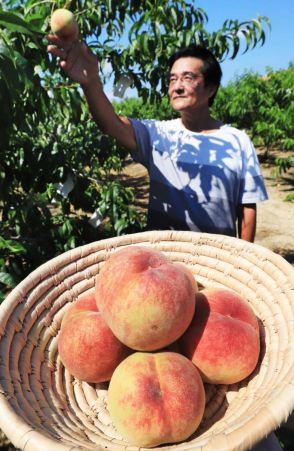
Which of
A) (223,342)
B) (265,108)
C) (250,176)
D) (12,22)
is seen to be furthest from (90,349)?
(265,108)

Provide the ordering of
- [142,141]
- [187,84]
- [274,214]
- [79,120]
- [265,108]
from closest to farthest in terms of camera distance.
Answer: [187,84] < [142,141] < [79,120] < [274,214] < [265,108]

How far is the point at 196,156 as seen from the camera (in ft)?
5.43

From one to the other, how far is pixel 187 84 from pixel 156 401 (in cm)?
117

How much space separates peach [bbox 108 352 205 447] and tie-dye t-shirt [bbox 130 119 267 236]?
845 mm

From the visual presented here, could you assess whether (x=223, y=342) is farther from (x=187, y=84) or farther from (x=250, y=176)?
(x=187, y=84)

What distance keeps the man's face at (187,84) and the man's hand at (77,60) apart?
377mm

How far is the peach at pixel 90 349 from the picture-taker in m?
1.04

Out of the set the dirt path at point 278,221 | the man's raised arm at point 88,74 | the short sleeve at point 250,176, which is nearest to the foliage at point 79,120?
the man's raised arm at point 88,74

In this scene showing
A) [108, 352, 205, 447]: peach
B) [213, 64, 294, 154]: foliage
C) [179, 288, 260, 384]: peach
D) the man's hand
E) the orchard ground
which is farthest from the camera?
[213, 64, 294, 154]: foliage

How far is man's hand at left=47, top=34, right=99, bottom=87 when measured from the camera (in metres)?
1.27

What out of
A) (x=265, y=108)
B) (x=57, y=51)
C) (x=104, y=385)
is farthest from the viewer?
(x=265, y=108)

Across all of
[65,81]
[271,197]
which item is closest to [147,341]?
[65,81]

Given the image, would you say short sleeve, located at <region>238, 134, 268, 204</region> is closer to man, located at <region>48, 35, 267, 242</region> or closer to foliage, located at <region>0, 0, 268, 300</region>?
man, located at <region>48, 35, 267, 242</region>

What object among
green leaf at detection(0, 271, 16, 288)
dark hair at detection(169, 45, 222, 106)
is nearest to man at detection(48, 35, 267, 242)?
dark hair at detection(169, 45, 222, 106)
